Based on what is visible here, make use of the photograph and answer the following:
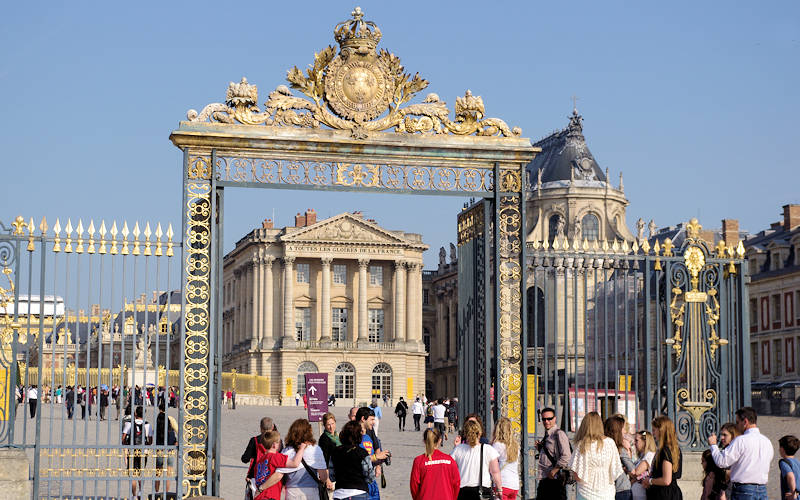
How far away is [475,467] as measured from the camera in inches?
360

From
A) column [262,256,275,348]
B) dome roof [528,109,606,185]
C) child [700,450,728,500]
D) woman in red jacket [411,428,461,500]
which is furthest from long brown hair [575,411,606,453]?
column [262,256,275,348]

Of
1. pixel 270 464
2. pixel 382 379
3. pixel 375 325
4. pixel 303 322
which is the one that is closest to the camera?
pixel 270 464

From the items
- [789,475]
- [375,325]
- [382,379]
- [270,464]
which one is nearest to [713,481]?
[789,475]

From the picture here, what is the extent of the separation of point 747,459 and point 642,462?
940 mm

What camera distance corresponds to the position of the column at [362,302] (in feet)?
239

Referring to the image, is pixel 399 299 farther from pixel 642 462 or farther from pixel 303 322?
pixel 642 462

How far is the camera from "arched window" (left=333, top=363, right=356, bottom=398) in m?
70.9

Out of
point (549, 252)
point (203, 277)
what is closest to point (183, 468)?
point (203, 277)

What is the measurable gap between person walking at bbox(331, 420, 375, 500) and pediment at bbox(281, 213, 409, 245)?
60241 millimetres

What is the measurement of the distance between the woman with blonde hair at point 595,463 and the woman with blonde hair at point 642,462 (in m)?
0.46

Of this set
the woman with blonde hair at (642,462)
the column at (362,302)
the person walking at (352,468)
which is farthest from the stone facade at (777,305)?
the person walking at (352,468)

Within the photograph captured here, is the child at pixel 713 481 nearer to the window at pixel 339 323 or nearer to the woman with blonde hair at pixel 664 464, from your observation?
the woman with blonde hair at pixel 664 464

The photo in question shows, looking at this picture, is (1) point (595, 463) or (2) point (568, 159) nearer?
(1) point (595, 463)

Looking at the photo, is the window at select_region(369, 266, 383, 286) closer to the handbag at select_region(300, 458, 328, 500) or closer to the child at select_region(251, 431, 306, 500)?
the child at select_region(251, 431, 306, 500)
